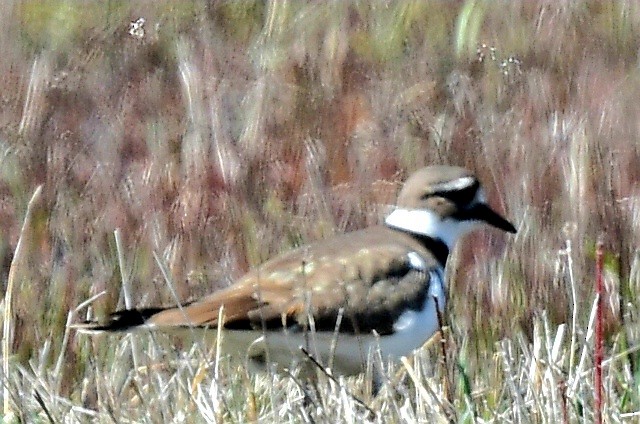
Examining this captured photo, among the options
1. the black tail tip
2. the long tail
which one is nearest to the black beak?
the long tail

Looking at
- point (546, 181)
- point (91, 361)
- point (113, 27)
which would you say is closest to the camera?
point (91, 361)

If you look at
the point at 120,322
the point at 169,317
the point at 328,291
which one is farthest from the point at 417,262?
the point at 120,322

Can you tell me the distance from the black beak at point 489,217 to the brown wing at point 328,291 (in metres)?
0.29

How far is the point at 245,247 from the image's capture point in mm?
3996

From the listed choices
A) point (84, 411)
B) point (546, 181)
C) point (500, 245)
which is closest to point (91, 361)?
point (84, 411)

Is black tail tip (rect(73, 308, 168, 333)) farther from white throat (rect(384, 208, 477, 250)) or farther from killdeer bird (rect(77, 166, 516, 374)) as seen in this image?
white throat (rect(384, 208, 477, 250))

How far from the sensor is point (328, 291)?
342 cm

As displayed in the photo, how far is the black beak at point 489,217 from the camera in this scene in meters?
3.84

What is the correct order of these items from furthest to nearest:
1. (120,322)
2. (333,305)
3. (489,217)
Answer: (489,217) < (333,305) < (120,322)

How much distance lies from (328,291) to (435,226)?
594mm

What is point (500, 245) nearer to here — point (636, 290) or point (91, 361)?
point (636, 290)

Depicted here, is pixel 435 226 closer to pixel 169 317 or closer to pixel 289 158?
pixel 289 158

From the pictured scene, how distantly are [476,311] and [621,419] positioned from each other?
0.97 metres

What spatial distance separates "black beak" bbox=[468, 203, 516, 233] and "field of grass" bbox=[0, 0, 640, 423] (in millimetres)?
54
